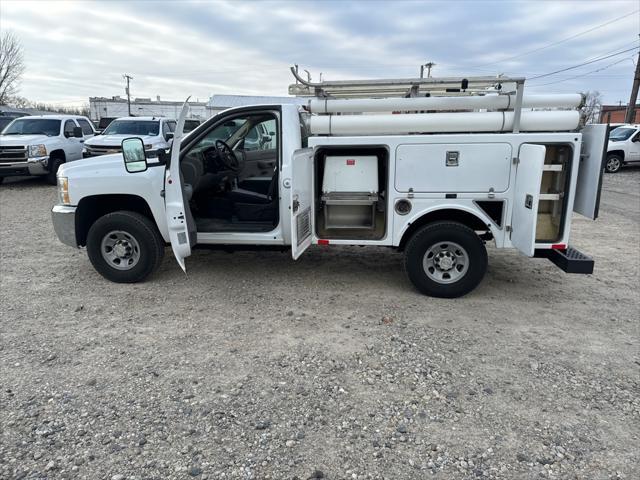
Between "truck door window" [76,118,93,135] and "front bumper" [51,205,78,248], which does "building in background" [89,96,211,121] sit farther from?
"front bumper" [51,205,78,248]

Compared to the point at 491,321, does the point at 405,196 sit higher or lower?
higher

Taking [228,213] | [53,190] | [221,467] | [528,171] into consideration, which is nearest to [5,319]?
[228,213]

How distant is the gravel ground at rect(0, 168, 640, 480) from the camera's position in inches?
104

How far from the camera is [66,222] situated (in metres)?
5.24

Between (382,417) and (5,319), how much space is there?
365 cm

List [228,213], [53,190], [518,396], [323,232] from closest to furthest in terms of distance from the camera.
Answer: [518,396], [323,232], [228,213], [53,190]

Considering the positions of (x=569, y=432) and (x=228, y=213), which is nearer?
(x=569, y=432)

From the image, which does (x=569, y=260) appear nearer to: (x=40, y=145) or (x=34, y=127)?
(x=40, y=145)

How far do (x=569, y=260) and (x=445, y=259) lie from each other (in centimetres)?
117

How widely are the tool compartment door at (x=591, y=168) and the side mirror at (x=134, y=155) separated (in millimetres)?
4452

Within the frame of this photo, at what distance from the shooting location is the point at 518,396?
3.23 meters

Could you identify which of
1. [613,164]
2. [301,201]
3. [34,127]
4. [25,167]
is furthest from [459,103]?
[613,164]

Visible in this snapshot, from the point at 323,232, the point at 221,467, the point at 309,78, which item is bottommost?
the point at 221,467

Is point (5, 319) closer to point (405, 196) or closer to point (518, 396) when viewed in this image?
point (405, 196)
